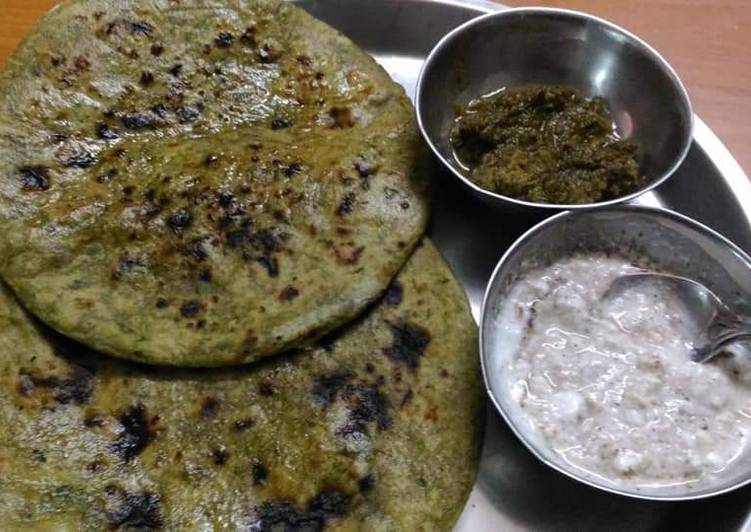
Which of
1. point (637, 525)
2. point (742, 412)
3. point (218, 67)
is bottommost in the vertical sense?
point (637, 525)

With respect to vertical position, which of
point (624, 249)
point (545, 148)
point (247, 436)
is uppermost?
point (545, 148)

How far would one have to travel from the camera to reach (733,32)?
2.80 m

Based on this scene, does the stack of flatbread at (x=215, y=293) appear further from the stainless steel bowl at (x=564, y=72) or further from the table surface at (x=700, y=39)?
the table surface at (x=700, y=39)

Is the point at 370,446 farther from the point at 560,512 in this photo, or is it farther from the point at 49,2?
the point at 49,2

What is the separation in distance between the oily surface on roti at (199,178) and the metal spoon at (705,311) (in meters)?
0.60

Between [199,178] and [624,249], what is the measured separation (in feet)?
3.84

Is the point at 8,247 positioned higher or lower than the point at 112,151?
lower

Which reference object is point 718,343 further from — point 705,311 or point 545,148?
point 545,148

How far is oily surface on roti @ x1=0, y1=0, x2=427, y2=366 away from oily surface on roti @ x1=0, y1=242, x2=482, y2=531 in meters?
0.09

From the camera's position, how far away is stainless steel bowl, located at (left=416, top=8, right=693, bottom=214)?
2.15 m

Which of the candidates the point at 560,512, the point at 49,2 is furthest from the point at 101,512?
the point at 49,2

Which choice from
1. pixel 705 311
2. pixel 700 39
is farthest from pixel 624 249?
pixel 700 39

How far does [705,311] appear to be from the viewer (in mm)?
1912

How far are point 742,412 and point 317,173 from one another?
1.24m
